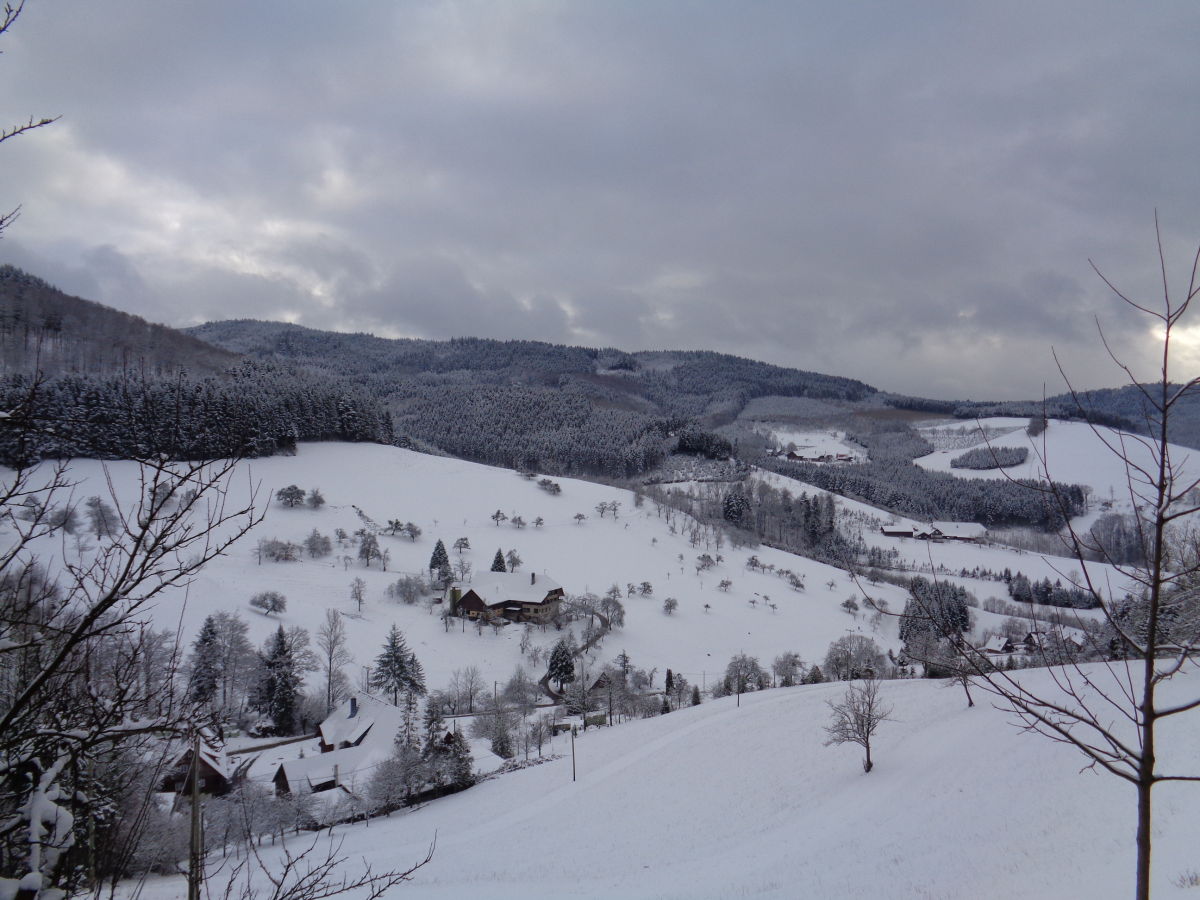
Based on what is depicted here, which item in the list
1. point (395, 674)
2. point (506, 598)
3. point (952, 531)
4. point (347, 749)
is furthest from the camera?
point (952, 531)

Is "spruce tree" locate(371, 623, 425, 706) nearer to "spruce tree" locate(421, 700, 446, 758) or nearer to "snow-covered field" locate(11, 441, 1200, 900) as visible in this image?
"snow-covered field" locate(11, 441, 1200, 900)

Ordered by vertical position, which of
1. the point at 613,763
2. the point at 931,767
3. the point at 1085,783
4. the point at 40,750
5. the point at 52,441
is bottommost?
the point at 613,763

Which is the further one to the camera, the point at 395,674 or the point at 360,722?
the point at 395,674

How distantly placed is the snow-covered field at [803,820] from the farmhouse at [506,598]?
68.8ft

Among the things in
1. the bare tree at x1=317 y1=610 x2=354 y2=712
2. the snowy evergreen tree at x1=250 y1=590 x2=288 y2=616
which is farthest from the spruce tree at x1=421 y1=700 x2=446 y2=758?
the snowy evergreen tree at x1=250 y1=590 x2=288 y2=616

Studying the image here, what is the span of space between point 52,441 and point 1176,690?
104ft

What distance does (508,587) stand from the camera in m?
50.1

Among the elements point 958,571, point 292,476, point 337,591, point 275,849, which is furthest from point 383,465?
point 958,571

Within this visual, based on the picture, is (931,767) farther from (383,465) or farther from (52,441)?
(383,465)

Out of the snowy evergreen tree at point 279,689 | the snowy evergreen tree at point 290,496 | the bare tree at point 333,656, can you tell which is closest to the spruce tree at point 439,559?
the bare tree at point 333,656

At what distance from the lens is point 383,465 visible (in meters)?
77.0

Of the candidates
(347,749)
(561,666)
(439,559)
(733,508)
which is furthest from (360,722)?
(733,508)

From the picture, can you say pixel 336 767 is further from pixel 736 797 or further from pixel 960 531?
pixel 960 531

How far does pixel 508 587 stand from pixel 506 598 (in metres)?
1.17
